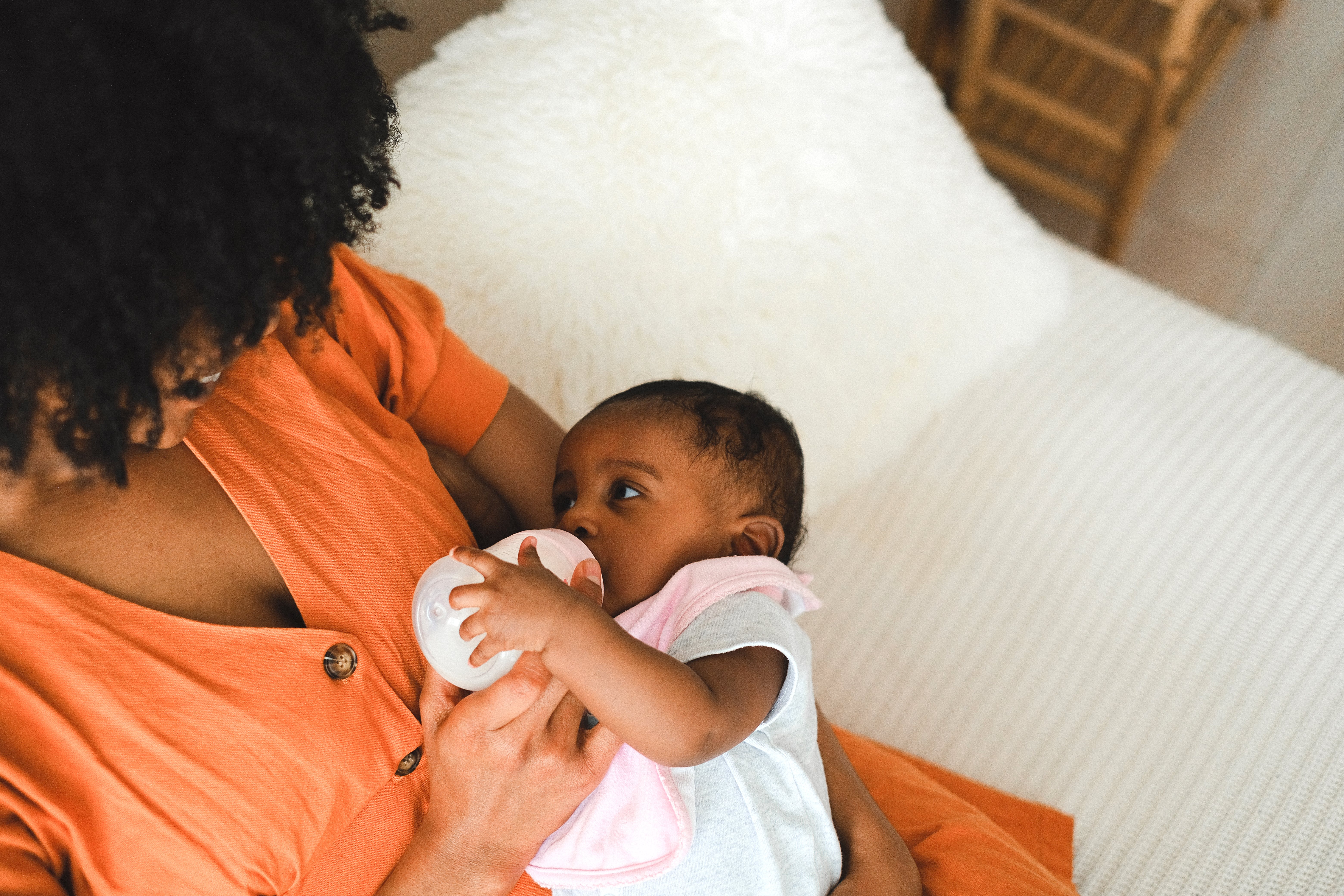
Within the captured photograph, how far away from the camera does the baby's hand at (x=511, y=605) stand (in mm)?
681

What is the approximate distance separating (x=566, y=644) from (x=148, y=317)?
0.36 metres

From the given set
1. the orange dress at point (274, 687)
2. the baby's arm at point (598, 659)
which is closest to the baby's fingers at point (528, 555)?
the baby's arm at point (598, 659)

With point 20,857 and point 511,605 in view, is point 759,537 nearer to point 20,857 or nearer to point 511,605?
point 511,605

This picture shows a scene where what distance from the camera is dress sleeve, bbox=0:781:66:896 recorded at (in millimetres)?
611

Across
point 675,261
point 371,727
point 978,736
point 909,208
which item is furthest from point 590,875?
point 909,208

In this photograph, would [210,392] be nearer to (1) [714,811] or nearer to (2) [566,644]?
(2) [566,644]

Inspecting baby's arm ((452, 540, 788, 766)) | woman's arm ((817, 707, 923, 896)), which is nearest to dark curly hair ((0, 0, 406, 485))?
baby's arm ((452, 540, 788, 766))

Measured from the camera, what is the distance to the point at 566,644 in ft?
2.32

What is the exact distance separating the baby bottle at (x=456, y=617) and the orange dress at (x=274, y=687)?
7 cm

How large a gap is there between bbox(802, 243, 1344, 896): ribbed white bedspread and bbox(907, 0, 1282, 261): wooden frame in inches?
29.6

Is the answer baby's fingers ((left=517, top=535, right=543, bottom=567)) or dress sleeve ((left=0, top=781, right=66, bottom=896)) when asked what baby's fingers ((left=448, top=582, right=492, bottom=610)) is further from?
dress sleeve ((left=0, top=781, right=66, bottom=896))

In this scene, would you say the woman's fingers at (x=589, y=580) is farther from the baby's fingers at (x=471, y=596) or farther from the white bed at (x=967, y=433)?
the white bed at (x=967, y=433)

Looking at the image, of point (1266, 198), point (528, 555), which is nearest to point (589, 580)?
point (528, 555)

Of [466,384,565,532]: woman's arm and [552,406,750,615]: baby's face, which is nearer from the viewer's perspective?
[552,406,750,615]: baby's face
